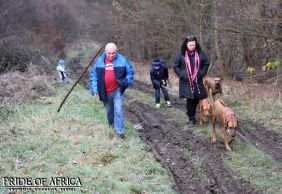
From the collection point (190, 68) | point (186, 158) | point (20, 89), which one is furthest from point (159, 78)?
point (186, 158)

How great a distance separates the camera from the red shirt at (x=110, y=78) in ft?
30.9

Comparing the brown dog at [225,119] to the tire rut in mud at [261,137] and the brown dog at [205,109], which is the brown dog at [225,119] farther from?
the brown dog at [205,109]

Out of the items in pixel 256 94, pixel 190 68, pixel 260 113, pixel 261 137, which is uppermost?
pixel 190 68

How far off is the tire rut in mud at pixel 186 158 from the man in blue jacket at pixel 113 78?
104cm

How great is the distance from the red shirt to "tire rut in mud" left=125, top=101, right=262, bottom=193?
4.67ft

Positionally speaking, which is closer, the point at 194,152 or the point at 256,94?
the point at 194,152

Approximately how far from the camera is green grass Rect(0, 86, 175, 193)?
22.8ft

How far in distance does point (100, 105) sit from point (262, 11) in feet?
22.8

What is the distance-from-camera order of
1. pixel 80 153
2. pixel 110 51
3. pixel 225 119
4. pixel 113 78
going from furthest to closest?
pixel 113 78 → pixel 110 51 → pixel 225 119 → pixel 80 153

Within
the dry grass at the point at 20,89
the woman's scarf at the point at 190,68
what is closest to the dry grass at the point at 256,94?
the woman's scarf at the point at 190,68

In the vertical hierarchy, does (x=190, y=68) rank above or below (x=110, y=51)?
below

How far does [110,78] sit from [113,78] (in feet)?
0.21

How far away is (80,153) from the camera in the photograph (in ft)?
27.2

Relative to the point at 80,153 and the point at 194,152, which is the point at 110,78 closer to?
the point at 80,153
